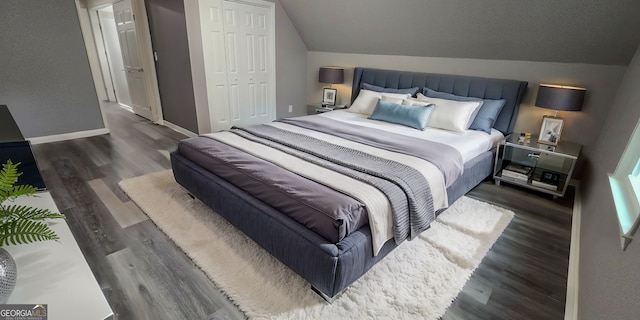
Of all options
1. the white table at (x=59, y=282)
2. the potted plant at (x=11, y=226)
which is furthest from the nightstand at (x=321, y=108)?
the potted plant at (x=11, y=226)

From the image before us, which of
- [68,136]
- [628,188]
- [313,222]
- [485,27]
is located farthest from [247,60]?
[628,188]

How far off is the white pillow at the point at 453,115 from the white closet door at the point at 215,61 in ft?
9.26

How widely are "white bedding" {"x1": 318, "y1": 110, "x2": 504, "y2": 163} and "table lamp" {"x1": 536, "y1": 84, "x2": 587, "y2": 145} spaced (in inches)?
16.0

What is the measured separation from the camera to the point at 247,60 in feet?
14.3

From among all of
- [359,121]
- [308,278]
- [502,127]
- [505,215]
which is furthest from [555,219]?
[308,278]

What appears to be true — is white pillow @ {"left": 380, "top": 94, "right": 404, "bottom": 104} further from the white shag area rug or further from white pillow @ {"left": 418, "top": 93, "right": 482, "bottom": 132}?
the white shag area rug

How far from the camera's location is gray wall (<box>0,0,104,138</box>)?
11.3ft

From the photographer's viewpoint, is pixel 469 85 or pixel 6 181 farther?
pixel 469 85

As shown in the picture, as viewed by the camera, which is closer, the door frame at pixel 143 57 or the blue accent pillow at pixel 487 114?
the blue accent pillow at pixel 487 114

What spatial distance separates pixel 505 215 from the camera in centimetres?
→ 250

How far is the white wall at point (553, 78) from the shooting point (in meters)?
2.72

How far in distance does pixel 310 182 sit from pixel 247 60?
3205 millimetres

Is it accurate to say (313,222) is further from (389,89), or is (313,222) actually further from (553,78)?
(553,78)

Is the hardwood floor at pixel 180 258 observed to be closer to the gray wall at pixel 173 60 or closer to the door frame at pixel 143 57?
the gray wall at pixel 173 60
